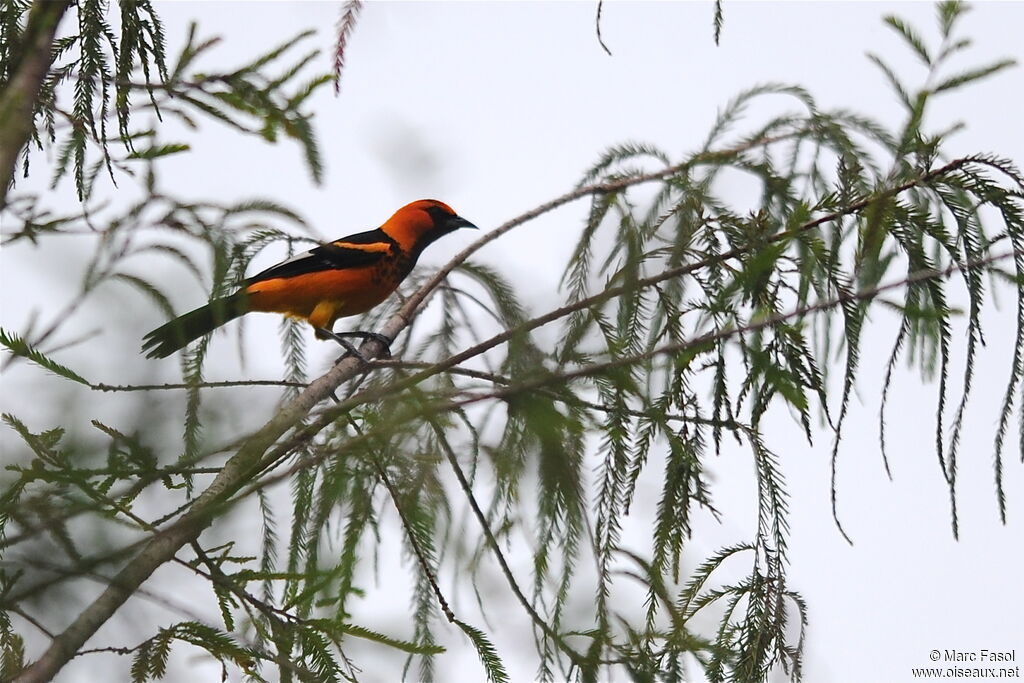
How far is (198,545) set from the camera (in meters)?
1.85

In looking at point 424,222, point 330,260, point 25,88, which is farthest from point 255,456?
point 424,222

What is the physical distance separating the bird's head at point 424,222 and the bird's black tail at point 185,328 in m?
2.78

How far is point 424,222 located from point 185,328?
3830mm

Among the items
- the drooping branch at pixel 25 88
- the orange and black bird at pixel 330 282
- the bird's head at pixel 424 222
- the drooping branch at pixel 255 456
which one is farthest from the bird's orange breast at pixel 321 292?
the drooping branch at pixel 25 88

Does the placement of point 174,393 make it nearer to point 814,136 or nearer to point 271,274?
point 814,136

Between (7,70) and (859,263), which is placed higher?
(7,70)

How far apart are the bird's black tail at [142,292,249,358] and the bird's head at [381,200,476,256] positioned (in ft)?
9.11

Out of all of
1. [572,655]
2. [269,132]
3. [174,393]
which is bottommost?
[572,655]

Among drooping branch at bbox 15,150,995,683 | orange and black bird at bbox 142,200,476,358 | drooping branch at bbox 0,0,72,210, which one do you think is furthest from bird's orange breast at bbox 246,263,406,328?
drooping branch at bbox 0,0,72,210

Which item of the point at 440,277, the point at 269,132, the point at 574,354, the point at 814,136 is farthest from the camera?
the point at 440,277

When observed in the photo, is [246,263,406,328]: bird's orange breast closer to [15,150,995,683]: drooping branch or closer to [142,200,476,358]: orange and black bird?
[142,200,476,358]: orange and black bird

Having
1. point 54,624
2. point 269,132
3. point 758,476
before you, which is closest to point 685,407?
point 758,476

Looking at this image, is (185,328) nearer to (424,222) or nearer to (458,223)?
(424,222)

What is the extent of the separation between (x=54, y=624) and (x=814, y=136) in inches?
80.6
